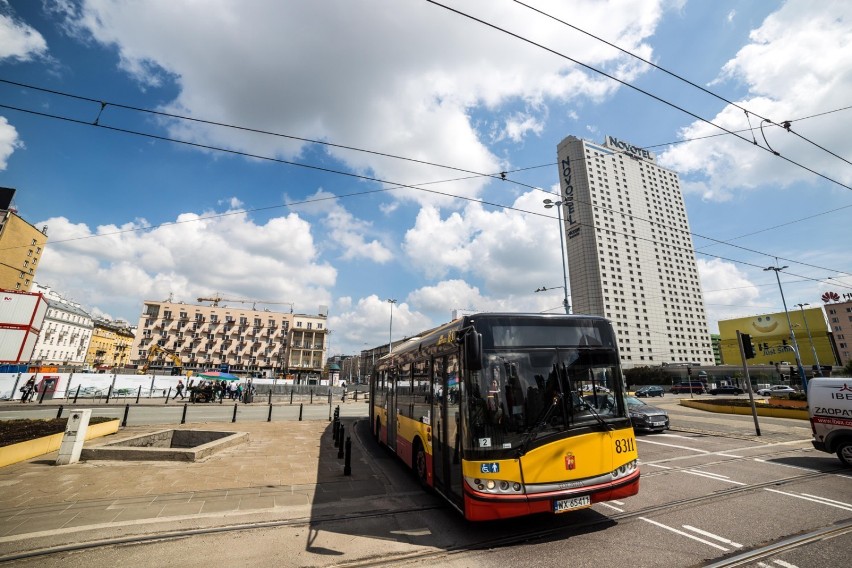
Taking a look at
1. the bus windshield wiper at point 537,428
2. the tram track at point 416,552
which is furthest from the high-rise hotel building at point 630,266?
the bus windshield wiper at point 537,428

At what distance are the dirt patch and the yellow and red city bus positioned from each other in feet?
37.6

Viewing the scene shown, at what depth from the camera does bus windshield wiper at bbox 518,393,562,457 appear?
501 centimetres

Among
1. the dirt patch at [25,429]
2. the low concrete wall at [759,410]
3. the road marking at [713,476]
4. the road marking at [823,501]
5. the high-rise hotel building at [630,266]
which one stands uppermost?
the high-rise hotel building at [630,266]

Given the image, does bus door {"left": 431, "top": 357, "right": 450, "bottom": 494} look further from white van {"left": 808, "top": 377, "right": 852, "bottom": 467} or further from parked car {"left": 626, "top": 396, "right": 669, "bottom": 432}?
parked car {"left": 626, "top": 396, "right": 669, "bottom": 432}

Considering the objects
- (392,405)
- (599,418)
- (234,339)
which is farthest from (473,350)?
(234,339)

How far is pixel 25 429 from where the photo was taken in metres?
10.7

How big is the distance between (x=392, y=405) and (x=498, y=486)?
580cm

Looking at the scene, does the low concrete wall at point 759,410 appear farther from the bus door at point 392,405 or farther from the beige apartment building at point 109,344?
the beige apartment building at point 109,344

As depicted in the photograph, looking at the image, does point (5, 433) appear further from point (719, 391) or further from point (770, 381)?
point (770, 381)

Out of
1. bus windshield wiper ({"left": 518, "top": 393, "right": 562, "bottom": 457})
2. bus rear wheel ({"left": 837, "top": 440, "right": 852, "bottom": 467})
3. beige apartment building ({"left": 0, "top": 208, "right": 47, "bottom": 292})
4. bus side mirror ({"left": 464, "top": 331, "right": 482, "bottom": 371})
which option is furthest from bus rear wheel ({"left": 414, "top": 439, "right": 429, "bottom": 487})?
beige apartment building ({"left": 0, "top": 208, "right": 47, "bottom": 292})

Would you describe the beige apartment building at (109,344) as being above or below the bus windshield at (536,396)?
above

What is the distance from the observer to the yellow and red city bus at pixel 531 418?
4980 mm

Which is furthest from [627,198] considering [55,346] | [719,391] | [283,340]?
[55,346]

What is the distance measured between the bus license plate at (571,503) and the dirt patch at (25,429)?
12.8m
